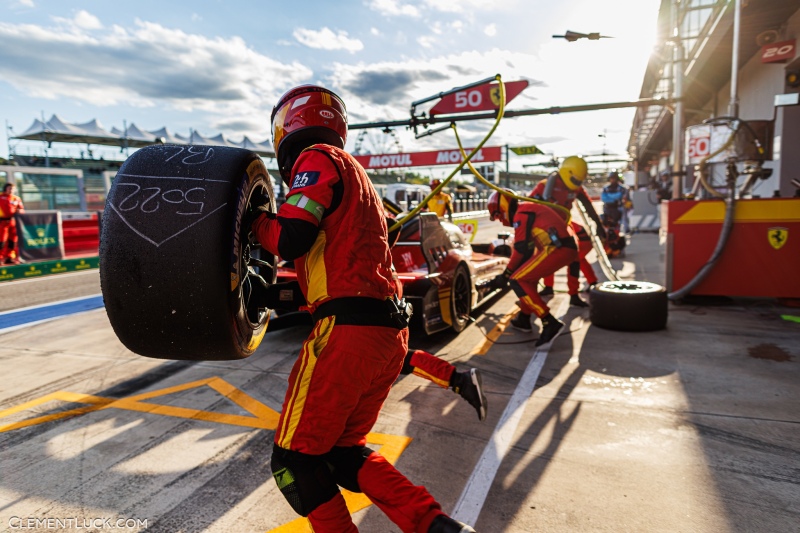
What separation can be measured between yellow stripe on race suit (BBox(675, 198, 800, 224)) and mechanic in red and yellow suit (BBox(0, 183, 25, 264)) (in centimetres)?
1352

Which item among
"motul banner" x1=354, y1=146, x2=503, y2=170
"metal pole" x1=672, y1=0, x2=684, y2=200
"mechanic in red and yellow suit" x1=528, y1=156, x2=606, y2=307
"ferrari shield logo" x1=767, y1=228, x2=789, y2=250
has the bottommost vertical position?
"ferrari shield logo" x1=767, y1=228, x2=789, y2=250

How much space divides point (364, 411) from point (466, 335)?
3.45 meters

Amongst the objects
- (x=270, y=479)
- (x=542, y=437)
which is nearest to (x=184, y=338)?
(x=270, y=479)

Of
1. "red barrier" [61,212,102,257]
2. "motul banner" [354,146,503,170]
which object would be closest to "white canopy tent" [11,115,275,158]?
"motul banner" [354,146,503,170]

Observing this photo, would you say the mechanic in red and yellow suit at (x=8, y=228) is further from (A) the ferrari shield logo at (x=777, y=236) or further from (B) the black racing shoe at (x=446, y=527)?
(A) the ferrari shield logo at (x=777, y=236)

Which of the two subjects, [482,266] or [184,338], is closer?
[184,338]

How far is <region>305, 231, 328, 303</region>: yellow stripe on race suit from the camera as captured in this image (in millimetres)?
1880

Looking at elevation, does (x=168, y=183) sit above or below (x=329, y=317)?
above

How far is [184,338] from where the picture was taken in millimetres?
1875

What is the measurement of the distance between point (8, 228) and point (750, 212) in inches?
564

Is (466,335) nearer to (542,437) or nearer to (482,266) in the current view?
(482,266)

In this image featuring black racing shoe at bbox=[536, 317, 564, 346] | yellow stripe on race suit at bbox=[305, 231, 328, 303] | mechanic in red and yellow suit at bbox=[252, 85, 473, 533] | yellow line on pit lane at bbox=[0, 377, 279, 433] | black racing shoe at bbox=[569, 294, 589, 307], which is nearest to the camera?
mechanic in red and yellow suit at bbox=[252, 85, 473, 533]

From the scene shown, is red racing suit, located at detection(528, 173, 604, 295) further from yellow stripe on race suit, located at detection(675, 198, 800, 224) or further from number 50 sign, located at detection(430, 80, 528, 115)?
number 50 sign, located at detection(430, 80, 528, 115)

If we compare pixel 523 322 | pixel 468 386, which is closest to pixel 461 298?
pixel 523 322
